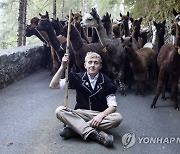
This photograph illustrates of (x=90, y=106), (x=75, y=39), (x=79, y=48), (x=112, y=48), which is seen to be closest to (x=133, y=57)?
(x=112, y=48)

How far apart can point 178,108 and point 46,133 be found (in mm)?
2855

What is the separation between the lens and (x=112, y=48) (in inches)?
306

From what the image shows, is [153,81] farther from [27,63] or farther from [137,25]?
[27,63]

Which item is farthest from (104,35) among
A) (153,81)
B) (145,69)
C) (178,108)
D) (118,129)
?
(118,129)

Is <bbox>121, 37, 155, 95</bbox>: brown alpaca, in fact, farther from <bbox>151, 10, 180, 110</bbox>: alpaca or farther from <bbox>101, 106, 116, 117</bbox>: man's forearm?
<bbox>101, 106, 116, 117</bbox>: man's forearm

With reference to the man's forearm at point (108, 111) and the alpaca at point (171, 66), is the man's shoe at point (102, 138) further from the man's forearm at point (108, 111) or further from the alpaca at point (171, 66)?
the alpaca at point (171, 66)

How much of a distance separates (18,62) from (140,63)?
3610mm

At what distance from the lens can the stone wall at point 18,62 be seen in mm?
8008

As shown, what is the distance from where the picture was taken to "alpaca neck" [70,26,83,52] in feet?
24.6

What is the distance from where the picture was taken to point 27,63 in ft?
32.5

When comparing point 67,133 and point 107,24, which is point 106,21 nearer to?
point 107,24

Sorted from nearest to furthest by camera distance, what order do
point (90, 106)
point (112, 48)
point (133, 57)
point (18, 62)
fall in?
point (90, 106) → point (133, 57) → point (112, 48) → point (18, 62)

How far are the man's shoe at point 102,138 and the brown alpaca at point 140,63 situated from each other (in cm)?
300

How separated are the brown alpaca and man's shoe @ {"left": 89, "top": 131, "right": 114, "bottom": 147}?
300 cm
